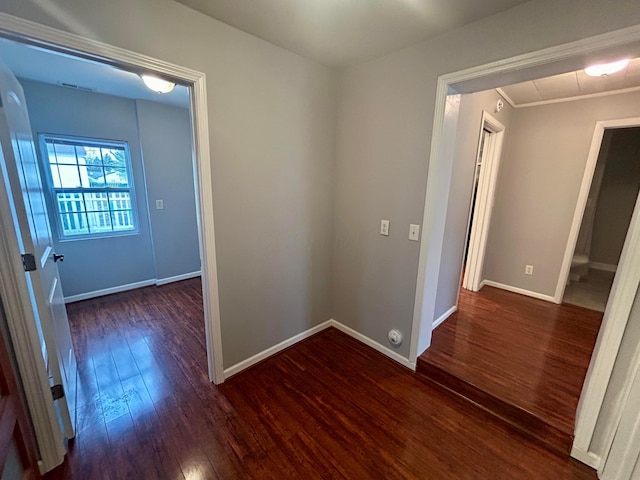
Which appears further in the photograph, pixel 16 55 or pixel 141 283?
pixel 141 283

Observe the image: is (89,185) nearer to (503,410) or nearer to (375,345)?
(375,345)

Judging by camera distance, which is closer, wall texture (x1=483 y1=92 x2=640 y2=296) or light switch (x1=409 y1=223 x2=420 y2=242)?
light switch (x1=409 y1=223 x2=420 y2=242)

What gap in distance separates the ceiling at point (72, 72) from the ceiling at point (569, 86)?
3197mm

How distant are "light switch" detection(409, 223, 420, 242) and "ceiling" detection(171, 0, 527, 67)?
1267mm

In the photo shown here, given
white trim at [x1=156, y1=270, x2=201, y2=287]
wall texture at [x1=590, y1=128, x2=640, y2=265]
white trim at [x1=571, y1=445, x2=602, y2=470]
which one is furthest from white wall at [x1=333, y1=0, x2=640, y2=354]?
wall texture at [x1=590, y1=128, x2=640, y2=265]

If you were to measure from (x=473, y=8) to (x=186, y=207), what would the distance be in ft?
12.8

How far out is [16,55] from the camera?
2141mm

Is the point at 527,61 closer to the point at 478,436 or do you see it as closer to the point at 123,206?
the point at 478,436

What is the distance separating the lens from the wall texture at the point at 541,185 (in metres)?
2.85

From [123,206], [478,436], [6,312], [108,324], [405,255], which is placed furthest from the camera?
[123,206]

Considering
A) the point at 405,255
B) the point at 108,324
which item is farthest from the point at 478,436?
the point at 108,324

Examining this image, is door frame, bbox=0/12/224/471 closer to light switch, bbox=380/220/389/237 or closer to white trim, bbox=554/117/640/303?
light switch, bbox=380/220/389/237

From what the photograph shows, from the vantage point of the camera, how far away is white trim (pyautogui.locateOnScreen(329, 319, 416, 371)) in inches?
87.1

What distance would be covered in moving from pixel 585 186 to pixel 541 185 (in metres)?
0.38
